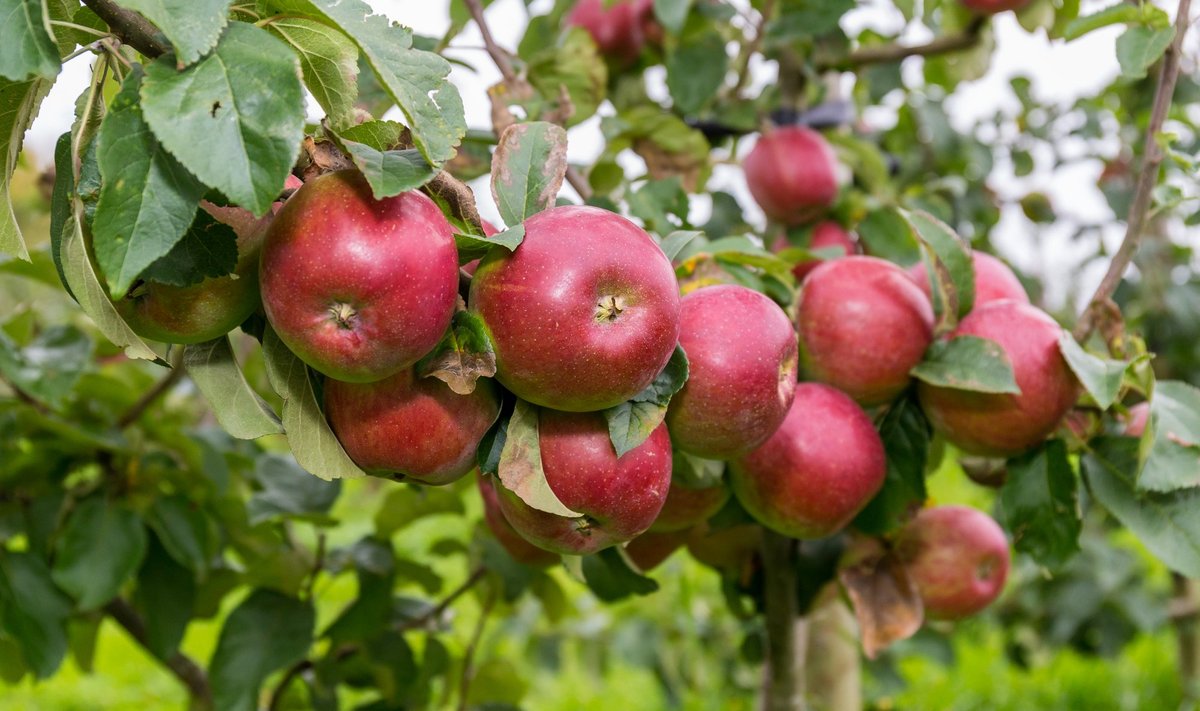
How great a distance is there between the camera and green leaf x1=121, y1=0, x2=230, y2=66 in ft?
1.66

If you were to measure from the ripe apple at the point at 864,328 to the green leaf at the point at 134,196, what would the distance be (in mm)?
547

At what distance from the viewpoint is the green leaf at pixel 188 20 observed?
507 mm

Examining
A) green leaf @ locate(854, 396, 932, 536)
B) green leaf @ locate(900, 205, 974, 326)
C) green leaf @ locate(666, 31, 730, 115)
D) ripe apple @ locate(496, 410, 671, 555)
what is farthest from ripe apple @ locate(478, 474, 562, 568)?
green leaf @ locate(666, 31, 730, 115)

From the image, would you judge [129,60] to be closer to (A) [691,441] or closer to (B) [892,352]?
(A) [691,441]

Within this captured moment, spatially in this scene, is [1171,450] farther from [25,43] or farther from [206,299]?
[25,43]

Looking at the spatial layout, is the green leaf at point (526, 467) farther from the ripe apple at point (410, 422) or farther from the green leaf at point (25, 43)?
the green leaf at point (25, 43)

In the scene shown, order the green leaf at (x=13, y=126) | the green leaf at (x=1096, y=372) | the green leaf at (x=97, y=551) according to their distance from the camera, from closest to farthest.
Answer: the green leaf at (x=13, y=126), the green leaf at (x=1096, y=372), the green leaf at (x=97, y=551)

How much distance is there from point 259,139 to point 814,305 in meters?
0.55

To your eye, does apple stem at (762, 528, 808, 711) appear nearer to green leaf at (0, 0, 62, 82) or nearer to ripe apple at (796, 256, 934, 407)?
ripe apple at (796, 256, 934, 407)

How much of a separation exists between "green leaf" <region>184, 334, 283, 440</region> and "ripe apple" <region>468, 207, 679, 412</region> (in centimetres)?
14

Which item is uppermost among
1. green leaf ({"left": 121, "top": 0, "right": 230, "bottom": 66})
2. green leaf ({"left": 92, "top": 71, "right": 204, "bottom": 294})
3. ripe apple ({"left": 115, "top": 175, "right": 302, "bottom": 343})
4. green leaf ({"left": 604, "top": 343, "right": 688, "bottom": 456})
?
green leaf ({"left": 121, "top": 0, "right": 230, "bottom": 66})

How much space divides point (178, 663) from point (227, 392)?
82 cm

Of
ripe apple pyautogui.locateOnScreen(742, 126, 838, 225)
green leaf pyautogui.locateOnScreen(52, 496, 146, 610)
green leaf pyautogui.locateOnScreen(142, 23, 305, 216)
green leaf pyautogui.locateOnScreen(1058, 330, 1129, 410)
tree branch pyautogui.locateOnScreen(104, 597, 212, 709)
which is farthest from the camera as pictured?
ripe apple pyautogui.locateOnScreen(742, 126, 838, 225)

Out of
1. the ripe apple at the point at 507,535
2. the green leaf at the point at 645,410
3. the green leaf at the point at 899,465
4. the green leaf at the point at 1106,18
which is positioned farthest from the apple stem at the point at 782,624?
the green leaf at the point at 1106,18
